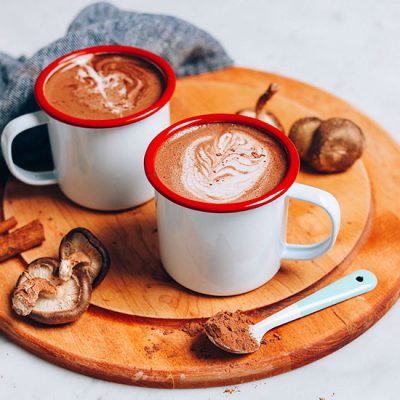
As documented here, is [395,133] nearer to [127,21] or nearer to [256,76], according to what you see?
[256,76]

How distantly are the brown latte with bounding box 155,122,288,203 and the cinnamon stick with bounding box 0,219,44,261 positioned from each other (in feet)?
1.28

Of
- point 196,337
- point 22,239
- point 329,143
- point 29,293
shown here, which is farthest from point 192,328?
point 329,143

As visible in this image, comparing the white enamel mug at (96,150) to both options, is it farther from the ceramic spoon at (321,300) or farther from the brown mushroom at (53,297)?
the ceramic spoon at (321,300)

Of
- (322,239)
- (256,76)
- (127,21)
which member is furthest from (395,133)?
(127,21)

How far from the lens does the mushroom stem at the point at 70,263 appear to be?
1.79 m

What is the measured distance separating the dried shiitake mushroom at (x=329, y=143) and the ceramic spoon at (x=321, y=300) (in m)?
0.36

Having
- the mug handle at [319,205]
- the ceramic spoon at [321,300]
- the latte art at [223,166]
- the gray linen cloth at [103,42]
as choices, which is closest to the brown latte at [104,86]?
the gray linen cloth at [103,42]

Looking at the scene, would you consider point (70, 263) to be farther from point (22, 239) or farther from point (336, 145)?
point (336, 145)

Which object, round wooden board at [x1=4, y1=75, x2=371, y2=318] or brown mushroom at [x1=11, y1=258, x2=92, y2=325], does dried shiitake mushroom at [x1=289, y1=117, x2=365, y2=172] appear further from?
brown mushroom at [x1=11, y1=258, x2=92, y2=325]

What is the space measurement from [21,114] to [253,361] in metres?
0.98

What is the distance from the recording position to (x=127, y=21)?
2412 millimetres

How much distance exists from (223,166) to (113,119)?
0.31 meters

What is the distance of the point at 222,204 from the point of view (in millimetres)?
1658

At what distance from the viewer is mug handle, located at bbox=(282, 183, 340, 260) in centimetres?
175
